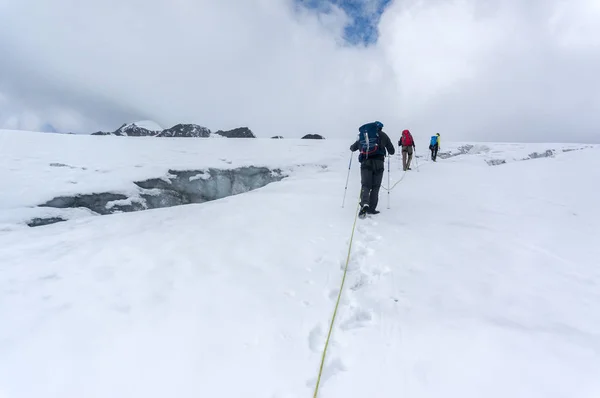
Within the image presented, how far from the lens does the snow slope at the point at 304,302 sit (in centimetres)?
262

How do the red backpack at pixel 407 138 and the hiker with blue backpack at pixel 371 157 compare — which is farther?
the red backpack at pixel 407 138

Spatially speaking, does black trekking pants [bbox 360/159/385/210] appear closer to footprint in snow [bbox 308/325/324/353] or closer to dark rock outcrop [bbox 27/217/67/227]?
footprint in snow [bbox 308/325/324/353]

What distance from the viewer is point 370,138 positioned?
7.56 metres

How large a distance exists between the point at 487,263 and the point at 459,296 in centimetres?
120

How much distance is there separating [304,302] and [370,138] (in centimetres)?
506

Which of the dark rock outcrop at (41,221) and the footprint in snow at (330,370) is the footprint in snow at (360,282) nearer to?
the footprint in snow at (330,370)

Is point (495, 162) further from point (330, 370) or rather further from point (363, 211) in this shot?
point (330, 370)

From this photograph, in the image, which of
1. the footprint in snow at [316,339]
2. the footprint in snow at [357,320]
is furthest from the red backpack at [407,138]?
the footprint in snow at [316,339]

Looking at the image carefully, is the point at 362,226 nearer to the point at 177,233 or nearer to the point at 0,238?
the point at 177,233

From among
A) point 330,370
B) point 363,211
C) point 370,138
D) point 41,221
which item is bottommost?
point 330,370

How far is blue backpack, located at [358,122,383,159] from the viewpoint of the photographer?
295 inches

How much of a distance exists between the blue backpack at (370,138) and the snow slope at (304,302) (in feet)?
5.81

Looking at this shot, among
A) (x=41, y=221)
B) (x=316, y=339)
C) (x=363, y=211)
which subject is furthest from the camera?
(x=41, y=221)

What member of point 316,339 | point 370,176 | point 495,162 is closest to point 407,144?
point 495,162
